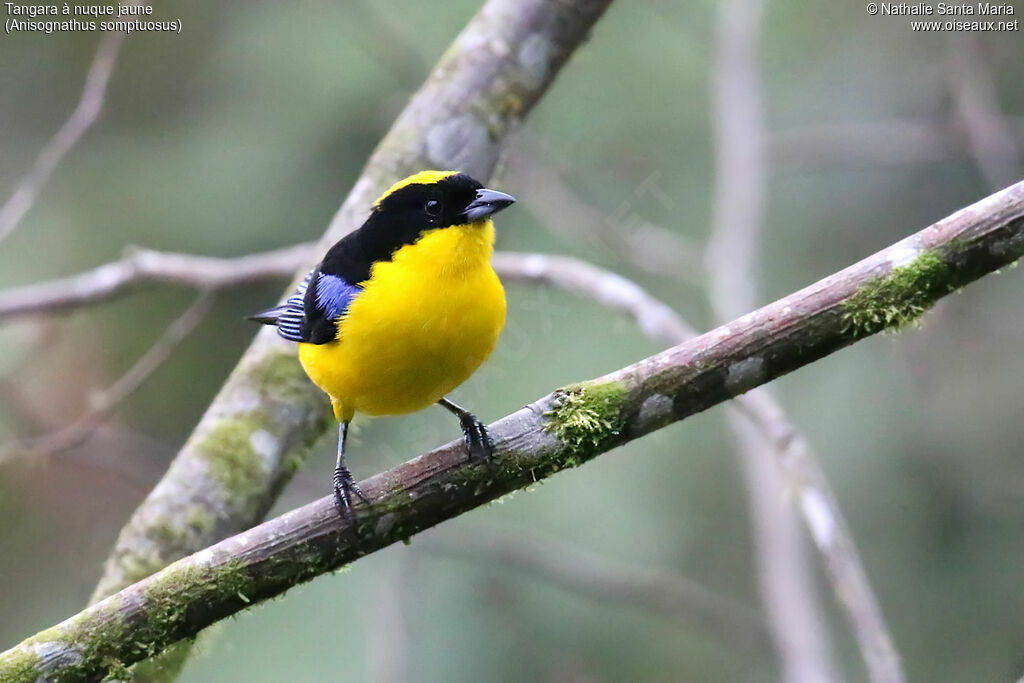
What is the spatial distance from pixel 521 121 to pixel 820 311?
2136mm

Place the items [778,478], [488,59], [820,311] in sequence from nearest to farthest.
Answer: [820,311]
[488,59]
[778,478]

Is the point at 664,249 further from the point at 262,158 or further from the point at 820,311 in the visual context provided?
the point at 820,311

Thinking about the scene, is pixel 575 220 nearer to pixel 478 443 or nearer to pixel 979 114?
pixel 979 114

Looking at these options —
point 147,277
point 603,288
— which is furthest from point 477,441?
point 147,277

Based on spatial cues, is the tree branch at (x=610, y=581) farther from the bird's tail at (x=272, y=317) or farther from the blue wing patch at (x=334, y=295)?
the blue wing patch at (x=334, y=295)

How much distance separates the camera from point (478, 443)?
2.88 m

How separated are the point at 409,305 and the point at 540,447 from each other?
65 centimetres

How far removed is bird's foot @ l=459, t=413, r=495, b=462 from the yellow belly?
339 mm

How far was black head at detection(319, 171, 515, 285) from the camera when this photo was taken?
345 cm

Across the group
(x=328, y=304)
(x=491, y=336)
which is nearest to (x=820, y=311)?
(x=491, y=336)

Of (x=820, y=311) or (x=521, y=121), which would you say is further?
(x=521, y=121)

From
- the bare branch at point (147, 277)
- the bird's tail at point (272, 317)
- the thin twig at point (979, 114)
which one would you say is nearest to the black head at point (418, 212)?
the bird's tail at point (272, 317)

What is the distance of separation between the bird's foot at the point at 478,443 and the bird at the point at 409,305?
0.02 metres

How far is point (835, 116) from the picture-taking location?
754 centimetres
